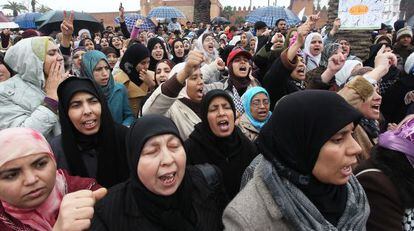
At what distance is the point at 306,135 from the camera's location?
1.59m

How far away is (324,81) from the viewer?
4043mm

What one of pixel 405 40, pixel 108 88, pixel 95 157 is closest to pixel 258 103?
pixel 108 88

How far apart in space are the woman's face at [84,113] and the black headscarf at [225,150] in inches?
30.2

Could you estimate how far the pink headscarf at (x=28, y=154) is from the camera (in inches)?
65.7

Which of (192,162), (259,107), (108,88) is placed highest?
(108,88)

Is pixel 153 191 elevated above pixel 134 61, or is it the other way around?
pixel 134 61

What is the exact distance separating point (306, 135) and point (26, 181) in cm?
135

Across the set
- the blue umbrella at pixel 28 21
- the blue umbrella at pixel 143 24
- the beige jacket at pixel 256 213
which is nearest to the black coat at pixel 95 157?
the beige jacket at pixel 256 213

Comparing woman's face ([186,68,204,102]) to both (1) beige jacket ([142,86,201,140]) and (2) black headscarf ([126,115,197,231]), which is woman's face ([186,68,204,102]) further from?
(2) black headscarf ([126,115,197,231])

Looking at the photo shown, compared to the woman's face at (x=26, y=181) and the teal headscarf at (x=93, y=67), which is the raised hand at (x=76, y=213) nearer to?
the woman's face at (x=26, y=181)

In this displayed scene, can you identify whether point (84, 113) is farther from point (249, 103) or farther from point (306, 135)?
point (249, 103)

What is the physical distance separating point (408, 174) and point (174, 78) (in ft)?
5.71

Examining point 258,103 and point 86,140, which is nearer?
point 86,140

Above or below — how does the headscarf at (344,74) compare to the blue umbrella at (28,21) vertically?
below
